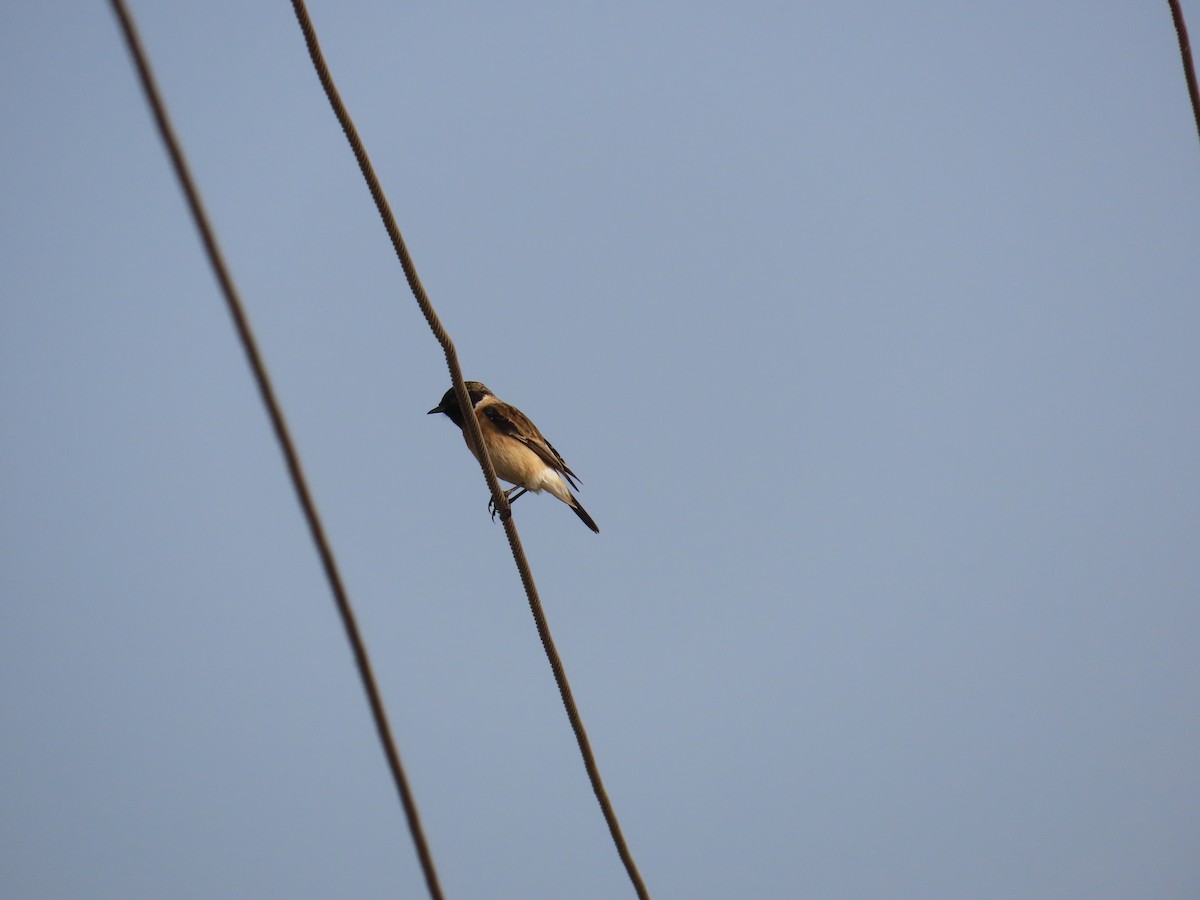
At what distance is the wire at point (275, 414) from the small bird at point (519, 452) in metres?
5.67

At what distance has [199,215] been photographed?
208cm

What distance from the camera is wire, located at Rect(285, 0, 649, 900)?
124 inches

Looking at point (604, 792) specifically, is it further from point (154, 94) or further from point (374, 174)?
point (154, 94)

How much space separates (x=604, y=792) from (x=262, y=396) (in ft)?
8.48

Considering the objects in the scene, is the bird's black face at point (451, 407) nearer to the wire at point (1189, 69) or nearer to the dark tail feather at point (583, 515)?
the dark tail feather at point (583, 515)

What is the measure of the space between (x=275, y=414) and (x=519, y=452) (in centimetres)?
632

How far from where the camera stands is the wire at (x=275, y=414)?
201cm

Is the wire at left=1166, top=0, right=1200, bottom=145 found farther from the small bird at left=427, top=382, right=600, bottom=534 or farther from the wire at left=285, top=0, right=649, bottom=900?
the small bird at left=427, top=382, right=600, bottom=534

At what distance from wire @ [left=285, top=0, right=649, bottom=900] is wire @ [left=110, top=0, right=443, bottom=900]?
1.09 metres

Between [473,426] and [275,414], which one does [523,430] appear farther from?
[275,414]

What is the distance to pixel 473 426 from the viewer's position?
14.9 feet

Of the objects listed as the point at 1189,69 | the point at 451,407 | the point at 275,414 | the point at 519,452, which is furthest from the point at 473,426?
Result: the point at 451,407

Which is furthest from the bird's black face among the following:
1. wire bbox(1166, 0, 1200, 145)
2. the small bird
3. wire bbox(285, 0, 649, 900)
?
wire bbox(1166, 0, 1200, 145)

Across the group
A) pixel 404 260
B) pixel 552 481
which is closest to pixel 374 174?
pixel 404 260
